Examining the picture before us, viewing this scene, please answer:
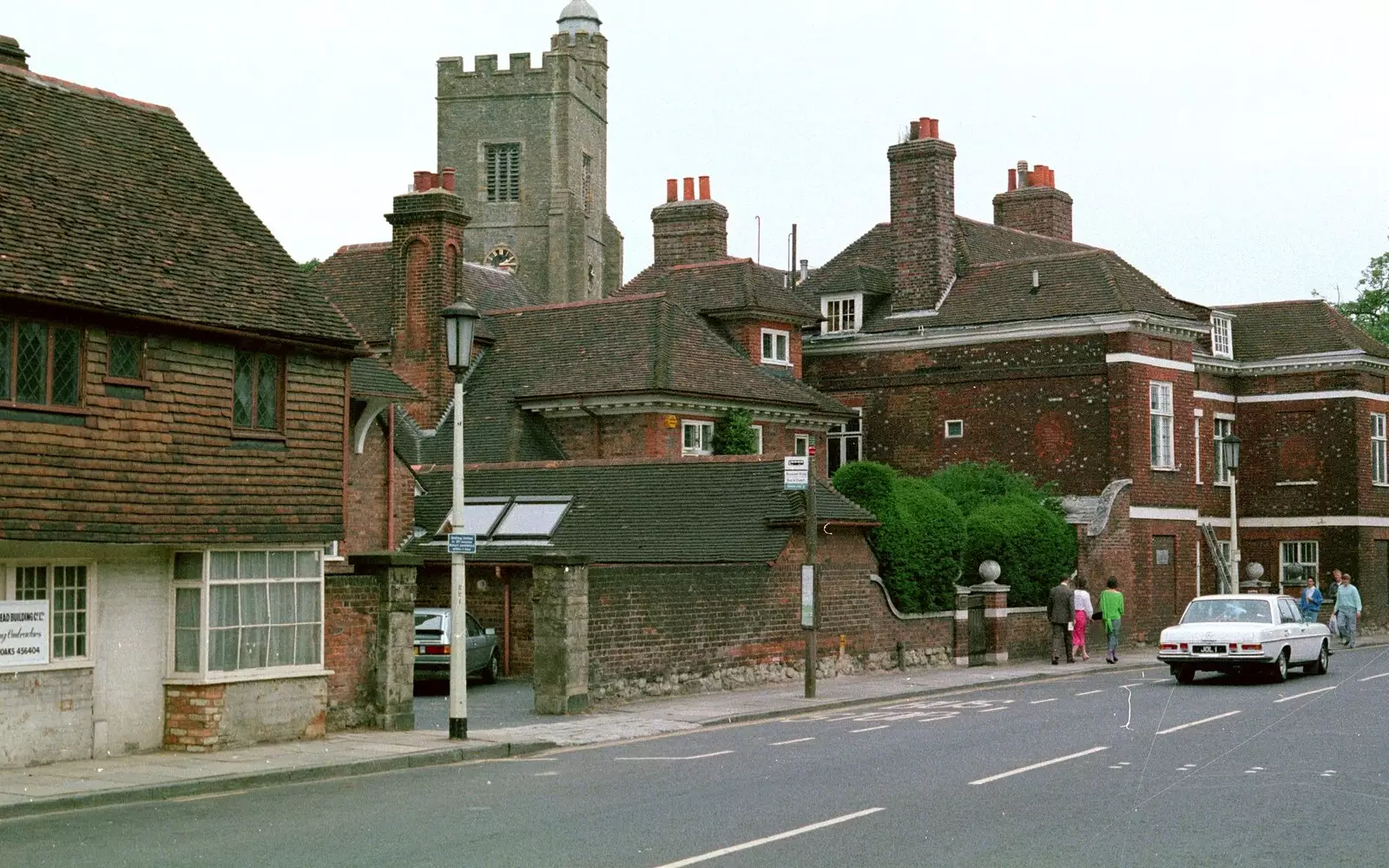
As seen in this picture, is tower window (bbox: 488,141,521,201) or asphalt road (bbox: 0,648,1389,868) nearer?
asphalt road (bbox: 0,648,1389,868)

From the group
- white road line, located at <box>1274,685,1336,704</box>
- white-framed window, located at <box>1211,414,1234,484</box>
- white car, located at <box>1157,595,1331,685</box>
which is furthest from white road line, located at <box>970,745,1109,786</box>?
white-framed window, located at <box>1211,414,1234,484</box>

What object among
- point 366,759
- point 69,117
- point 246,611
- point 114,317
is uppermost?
point 69,117

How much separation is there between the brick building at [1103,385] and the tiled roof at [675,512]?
14259mm

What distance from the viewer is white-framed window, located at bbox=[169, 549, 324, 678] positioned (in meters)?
19.1

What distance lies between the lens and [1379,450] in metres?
53.6

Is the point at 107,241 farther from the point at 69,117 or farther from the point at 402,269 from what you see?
the point at 402,269

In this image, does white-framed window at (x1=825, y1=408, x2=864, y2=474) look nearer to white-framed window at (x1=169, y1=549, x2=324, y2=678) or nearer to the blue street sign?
the blue street sign

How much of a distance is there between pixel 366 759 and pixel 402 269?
2430 centimetres

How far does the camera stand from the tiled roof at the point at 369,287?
4184 cm

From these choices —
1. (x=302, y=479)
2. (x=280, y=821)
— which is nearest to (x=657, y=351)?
(x=302, y=479)

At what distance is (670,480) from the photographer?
32719 mm

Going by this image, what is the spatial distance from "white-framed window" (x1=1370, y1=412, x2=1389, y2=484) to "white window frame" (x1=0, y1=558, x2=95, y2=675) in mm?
44308

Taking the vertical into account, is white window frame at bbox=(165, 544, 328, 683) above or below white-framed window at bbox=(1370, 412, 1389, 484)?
below

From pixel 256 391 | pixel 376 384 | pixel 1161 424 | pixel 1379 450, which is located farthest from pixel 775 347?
pixel 256 391
